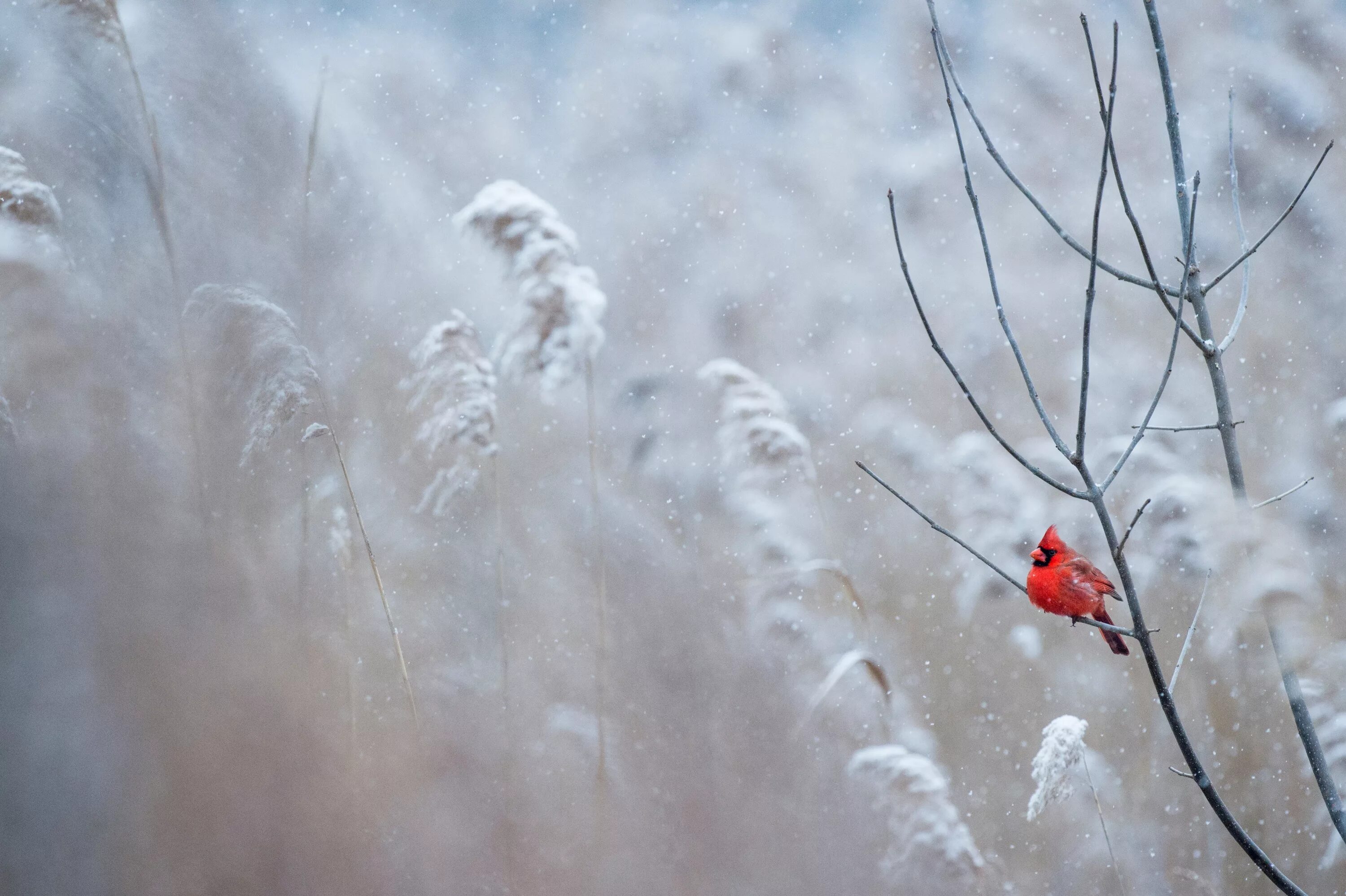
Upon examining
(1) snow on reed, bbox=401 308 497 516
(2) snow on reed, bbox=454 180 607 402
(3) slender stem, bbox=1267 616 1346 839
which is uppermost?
(2) snow on reed, bbox=454 180 607 402

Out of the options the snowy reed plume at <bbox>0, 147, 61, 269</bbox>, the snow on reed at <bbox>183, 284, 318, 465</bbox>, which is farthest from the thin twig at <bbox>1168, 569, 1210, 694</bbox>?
the snowy reed plume at <bbox>0, 147, 61, 269</bbox>

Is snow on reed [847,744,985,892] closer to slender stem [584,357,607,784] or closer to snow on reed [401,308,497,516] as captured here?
slender stem [584,357,607,784]

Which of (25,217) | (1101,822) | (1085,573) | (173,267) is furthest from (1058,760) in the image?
(25,217)

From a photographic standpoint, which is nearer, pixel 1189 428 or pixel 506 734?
pixel 1189 428

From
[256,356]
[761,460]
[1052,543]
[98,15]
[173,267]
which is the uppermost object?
[98,15]

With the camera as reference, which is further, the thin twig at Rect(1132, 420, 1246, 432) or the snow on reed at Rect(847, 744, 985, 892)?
the snow on reed at Rect(847, 744, 985, 892)

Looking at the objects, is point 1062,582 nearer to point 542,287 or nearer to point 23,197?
point 542,287

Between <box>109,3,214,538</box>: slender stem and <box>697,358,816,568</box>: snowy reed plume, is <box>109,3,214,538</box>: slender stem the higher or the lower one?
the higher one

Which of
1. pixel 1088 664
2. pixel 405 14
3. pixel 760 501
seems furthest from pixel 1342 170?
pixel 405 14

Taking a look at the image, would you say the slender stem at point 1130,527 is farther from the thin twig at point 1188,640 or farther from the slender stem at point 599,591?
the slender stem at point 599,591
